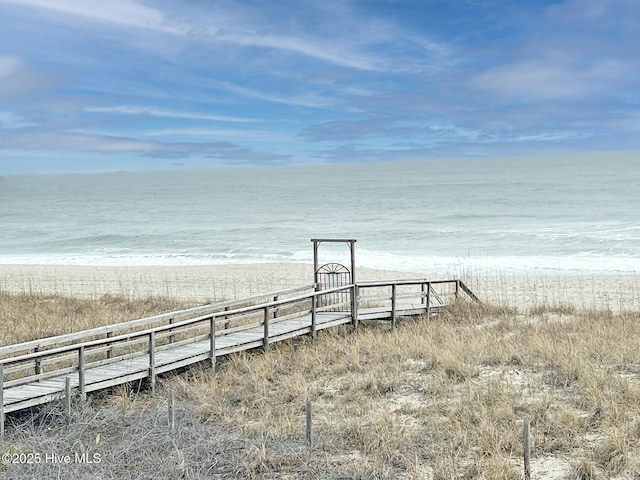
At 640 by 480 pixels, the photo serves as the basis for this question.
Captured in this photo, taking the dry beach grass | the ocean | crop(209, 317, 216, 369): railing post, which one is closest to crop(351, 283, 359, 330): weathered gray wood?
the dry beach grass

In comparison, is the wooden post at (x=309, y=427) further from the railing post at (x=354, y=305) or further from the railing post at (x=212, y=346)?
the railing post at (x=354, y=305)

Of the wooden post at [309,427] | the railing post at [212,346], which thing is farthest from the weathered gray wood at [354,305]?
the wooden post at [309,427]

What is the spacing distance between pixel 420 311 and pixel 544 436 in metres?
8.38

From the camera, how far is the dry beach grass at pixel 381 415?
7590mm

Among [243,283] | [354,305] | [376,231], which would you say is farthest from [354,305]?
[376,231]

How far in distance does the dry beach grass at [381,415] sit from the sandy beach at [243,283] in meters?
9.78

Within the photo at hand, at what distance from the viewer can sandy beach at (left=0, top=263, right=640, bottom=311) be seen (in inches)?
924

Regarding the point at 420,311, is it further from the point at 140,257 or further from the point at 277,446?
the point at 140,257

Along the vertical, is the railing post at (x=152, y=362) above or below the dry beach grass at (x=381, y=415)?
above

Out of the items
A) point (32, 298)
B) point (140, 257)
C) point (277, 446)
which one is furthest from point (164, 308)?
point (140, 257)

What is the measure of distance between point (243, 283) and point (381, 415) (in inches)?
789

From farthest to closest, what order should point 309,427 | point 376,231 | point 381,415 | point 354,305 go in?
point 376,231 < point 354,305 < point 381,415 < point 309,427

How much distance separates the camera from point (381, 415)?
8.97 metres

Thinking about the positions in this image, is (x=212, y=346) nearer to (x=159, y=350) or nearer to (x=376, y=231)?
(x=159, y=350)
